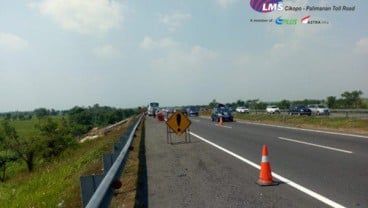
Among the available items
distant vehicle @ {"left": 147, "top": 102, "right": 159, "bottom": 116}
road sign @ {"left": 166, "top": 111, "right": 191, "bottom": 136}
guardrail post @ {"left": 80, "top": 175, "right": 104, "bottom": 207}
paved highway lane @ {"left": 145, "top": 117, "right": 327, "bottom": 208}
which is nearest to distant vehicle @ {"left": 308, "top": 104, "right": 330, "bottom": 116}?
distant vehicle @ {"left": 147, "top": 102, "right": 159, "bottom": 116}

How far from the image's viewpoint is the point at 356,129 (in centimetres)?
2409

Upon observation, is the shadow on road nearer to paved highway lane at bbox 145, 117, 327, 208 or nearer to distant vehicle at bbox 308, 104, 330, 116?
paved highway lane at bbox 145, 117, 327, 208

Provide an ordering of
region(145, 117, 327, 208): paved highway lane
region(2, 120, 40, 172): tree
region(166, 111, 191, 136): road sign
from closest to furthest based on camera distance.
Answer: region(145, 117, 327, 208): paved highway lane
region(166, 111, 191, 136): road sign
region(2, 120, 40, 172): tree

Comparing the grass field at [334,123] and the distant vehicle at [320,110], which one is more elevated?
the distant vehicle at [320,110]

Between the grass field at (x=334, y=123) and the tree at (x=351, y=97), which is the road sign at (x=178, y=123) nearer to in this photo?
the grass field at (x=334, y=123)

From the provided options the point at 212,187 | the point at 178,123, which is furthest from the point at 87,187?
the point at 178,123

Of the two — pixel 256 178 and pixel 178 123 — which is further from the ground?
pixel 178 123

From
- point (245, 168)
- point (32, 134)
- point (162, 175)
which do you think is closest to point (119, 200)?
point (162, 175)

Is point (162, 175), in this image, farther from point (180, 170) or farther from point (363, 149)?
point (363, 149)

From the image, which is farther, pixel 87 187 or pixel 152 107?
pixel 152 107

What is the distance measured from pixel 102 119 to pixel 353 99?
131591 millimetres

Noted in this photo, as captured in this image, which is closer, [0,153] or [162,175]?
[162,175]

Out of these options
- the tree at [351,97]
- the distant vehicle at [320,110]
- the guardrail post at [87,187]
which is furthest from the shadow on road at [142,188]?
the tree at [351,97]

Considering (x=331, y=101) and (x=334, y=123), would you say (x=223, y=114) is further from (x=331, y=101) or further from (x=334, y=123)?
(x=331, y=101)
